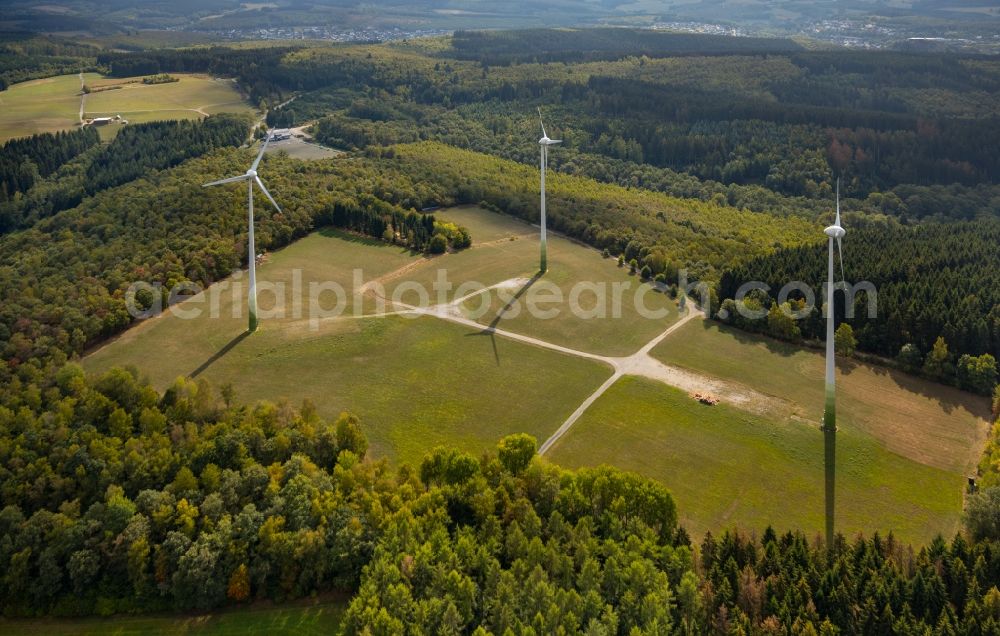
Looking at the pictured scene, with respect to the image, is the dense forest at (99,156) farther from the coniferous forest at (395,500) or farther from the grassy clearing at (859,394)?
the grassy clearing at (859,394)

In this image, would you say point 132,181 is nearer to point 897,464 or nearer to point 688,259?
point 688,259

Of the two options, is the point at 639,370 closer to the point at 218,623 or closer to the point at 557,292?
the point at 557,292

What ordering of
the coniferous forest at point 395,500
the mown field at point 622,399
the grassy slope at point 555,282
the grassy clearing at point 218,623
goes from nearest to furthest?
the coniferous forest at point 395,500 → the grassy clearing at point 218,623 → the mown field at point 622,399 → the grassy slope at point 555,282

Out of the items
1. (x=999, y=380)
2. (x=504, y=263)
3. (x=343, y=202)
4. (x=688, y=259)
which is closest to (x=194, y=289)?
(x=343, y=202)

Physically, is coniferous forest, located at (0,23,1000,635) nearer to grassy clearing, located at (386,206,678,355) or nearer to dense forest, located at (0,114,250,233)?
grassy clearing, located at (386,206,678,355)

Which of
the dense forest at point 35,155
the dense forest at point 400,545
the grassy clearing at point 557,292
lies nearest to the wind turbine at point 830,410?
the dense forest at point 400,545

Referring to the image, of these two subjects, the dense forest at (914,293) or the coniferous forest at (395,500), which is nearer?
the coniferous forest at (395,500)
